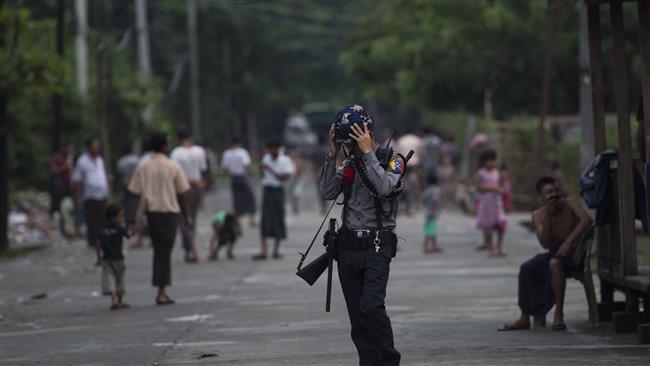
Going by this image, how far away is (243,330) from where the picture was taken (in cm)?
1294

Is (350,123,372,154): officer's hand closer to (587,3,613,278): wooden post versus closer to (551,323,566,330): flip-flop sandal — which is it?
(551,323,566,330): flip-flop sandal

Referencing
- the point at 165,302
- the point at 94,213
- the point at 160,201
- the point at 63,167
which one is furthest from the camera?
the point at 63,167

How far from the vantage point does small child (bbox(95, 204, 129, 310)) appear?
15133 millimetres

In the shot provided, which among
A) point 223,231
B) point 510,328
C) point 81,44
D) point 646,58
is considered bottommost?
point 510,328

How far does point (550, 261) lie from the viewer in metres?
12.5

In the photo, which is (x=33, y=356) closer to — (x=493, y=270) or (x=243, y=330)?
(x=243, y=330)

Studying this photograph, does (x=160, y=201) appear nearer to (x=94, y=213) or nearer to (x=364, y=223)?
(x=364, y=223)

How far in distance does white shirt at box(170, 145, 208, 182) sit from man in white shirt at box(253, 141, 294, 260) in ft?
3.29

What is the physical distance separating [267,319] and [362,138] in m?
5.00

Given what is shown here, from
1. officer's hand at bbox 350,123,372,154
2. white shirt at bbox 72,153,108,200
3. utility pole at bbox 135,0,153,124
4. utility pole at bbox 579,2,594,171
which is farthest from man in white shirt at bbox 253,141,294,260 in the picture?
utility pole at bbox 135,0,153,124

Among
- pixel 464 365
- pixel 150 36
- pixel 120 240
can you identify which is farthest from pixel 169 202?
pixel 150 36

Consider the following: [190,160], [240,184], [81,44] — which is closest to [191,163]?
[190,160]

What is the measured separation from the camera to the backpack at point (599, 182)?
12.3 metres

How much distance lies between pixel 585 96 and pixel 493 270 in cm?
480
